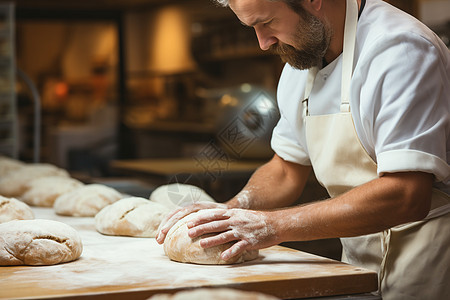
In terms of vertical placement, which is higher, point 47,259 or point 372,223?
point 372,223

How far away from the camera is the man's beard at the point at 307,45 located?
4.94 feet

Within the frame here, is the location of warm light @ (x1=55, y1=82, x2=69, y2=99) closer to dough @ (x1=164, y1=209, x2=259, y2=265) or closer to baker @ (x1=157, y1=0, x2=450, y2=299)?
baker @ (x1=157, y1=0, x2=450, y2=299)

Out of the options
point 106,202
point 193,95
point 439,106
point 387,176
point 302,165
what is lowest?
point 193,95

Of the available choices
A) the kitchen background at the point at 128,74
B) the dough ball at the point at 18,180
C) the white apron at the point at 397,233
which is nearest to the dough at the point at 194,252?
the white apron at the point at 397,233

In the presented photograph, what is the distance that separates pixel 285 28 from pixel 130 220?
0.74 meters

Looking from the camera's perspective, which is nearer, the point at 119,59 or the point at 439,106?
the point at 439,106

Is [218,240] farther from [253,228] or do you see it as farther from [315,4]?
[315,4]

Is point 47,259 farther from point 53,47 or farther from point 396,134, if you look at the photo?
point 53,47

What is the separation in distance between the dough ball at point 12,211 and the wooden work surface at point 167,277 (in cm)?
43

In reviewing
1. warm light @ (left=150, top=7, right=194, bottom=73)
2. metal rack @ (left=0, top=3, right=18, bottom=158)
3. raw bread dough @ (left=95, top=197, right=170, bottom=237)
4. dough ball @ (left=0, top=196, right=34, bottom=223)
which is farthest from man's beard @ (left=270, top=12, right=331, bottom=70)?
warm light @ (left=150, top=7, right=194, bottom=73)

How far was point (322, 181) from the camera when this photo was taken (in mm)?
1681

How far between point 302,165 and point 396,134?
0.58 meters

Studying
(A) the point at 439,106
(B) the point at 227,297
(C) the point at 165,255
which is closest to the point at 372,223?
(A) the point at 439,106

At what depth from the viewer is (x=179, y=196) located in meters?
2.18
